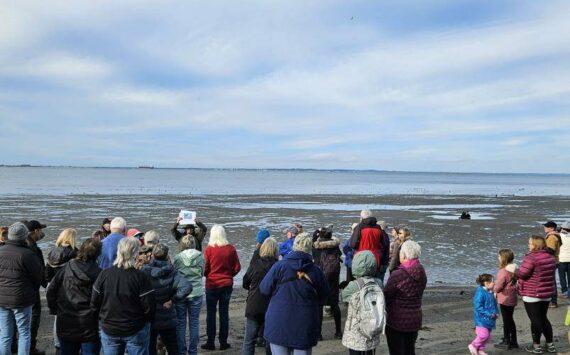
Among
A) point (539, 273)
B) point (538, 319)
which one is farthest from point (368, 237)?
point (538, 319)

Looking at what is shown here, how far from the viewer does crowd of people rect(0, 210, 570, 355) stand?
501cm

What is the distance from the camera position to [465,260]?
16.8m

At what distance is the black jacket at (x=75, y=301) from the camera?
5.23 metres

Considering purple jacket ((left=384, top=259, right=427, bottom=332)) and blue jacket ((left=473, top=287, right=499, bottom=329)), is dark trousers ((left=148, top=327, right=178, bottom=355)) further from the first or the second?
blue jacket ((left=473, top=287, right=499, bottom=329))

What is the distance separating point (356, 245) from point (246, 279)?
123 inches

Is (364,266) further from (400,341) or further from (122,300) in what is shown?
(122,300)

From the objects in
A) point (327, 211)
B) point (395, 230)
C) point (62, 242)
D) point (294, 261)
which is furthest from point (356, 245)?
point (327, 211)

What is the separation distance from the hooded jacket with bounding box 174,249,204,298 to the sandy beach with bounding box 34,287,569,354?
1185 mm

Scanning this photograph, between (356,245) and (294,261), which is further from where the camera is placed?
(356,245)

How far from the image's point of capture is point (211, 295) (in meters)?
7.31

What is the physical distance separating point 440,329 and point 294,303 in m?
4.49

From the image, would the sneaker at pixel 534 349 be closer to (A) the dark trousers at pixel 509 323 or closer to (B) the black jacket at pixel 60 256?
(A) the dark trousers at pixel 509 323

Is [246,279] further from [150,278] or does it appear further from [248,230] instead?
[248,230]

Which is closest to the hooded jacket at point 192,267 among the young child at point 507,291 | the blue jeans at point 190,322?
the blue jeans at point 190,322
